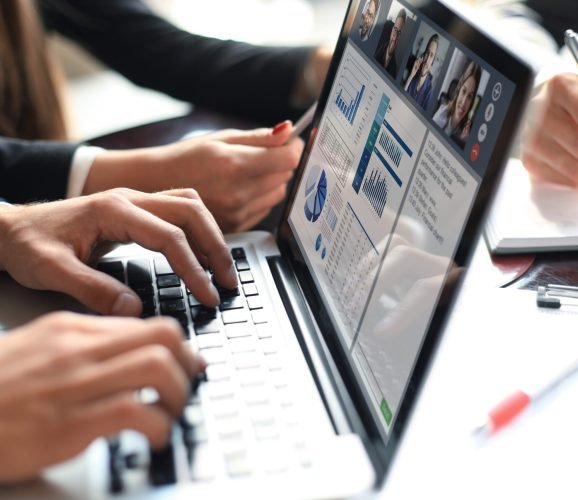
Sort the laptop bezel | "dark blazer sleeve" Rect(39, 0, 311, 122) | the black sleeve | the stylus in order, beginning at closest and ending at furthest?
the laptop bezel → the stylus → "dark blazer sleeve" Rect(39, 0, 311, 122) → the black sleeve

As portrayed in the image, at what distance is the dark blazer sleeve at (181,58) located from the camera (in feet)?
3.24

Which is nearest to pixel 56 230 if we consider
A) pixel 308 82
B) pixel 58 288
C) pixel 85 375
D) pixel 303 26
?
pixel 58 288

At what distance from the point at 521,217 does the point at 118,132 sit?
543 mm

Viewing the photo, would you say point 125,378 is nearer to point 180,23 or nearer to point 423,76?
point 423,76

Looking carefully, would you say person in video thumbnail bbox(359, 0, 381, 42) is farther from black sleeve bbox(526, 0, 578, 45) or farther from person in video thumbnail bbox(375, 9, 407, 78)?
black sleeve bbox(526, 0, 578, 45)

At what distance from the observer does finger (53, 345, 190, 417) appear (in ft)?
1.26

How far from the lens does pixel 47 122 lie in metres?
1.10

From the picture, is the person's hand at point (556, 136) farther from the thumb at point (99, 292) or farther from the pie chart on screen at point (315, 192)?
Answer: the thumb at point (99, 292)

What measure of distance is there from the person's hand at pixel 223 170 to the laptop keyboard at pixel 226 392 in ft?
0.44

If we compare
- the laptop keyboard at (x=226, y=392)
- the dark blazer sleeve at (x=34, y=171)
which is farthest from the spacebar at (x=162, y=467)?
the dark blazer sleeve at (x=34, y=171)

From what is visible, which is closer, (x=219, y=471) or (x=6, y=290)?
(x=219, y=471)

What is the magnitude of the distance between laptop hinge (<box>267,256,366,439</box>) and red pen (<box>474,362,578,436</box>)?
0.29 feet

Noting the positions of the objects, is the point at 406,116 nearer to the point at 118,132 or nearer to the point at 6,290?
the point at 6,290

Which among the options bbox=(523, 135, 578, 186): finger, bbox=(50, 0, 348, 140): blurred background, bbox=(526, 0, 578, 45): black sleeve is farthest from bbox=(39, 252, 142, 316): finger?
bbox=(50, 0, 348, 140): blurred background
